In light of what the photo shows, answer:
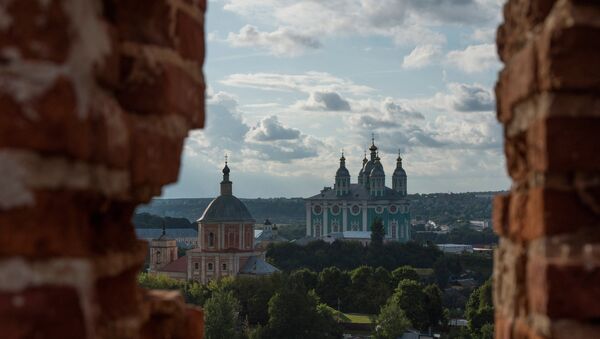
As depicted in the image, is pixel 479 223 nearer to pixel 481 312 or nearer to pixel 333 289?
pixel 333 289

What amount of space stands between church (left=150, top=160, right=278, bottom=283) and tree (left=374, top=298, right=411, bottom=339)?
42.0ft

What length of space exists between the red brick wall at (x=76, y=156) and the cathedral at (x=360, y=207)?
62.8 m

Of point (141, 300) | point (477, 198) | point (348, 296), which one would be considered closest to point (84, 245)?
point (141, 300)

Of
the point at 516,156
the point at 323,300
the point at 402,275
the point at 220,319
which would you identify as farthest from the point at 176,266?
the point at 516,156

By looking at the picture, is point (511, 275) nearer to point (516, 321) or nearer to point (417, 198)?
point (516, 321)

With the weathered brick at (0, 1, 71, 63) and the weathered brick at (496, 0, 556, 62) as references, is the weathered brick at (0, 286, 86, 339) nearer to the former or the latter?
the weathered brick at (0, 1, 71, 63)

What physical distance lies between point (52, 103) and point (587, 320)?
0.82 m

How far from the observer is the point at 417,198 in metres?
131

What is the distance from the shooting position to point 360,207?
6531 cm

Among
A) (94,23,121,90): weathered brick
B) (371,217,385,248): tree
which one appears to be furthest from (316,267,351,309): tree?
(94,23,121,90): weathered brick

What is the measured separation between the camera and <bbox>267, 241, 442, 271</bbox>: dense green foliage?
4572cm

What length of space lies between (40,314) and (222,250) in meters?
40.1

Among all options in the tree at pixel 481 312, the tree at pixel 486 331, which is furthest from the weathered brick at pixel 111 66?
the tree at pixel 481 312

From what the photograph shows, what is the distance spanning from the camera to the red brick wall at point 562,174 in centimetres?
124
